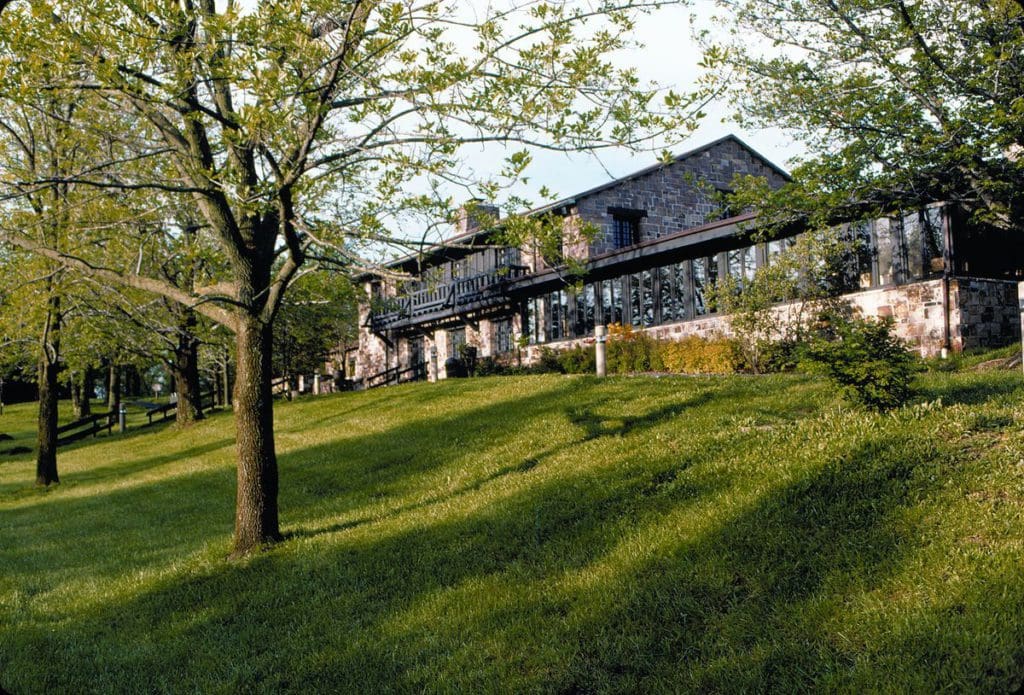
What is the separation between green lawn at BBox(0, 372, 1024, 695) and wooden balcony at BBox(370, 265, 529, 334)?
19.3m

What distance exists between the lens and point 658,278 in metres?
27.5

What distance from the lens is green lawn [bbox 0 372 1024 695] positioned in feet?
18.0

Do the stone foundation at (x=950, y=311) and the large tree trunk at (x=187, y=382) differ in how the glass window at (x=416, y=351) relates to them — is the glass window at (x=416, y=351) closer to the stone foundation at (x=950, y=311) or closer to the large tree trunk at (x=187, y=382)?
the large tree trunk at (x=187, y=382)

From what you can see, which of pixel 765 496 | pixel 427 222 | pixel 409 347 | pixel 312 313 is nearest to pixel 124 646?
pixel 427 222

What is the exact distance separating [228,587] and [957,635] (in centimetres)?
738

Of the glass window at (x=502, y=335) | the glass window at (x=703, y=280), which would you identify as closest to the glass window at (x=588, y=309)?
the glass window at (x=502, y=335)

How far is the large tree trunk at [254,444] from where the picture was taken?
10531mm

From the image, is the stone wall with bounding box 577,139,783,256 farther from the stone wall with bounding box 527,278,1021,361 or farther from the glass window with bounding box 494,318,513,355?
the stone wall with bounding box 527,278,1021,361

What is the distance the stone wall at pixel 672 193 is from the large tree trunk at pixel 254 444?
22.9 meters

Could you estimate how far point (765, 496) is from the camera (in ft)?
25.5

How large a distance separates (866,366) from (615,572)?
4251 millimetres

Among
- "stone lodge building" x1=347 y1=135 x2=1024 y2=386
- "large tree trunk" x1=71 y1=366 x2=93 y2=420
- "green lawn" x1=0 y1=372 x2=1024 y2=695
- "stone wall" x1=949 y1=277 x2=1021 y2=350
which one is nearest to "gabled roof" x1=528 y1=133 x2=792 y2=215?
"stone lodge building" x1=347 y1=135 x2=1024 y2=386

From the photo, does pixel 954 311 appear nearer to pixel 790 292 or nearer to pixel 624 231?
pixel 790 292

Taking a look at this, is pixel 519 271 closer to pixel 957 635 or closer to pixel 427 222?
pixel 427 222
